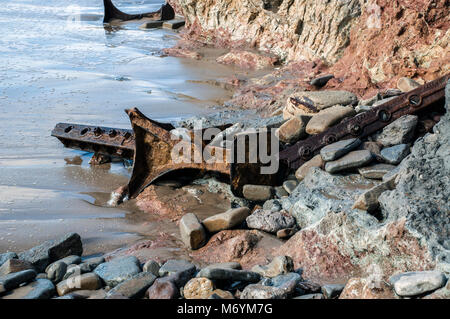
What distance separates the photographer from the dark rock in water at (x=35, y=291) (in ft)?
8.55

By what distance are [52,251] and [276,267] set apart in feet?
4.82

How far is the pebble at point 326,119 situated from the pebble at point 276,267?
4.93ft

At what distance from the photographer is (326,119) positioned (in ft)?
13.1

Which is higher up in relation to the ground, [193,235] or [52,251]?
[193,235]

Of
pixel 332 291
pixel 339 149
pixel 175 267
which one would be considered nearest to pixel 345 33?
pixel 339 149

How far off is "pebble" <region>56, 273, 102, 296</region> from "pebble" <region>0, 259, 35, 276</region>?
12.8 inches

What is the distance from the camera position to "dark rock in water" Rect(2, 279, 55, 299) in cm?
261

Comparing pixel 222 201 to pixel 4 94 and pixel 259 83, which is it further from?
pixel 4 94

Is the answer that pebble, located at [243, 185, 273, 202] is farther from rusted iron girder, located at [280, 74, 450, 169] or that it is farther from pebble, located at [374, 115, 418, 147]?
pebble, located at [374, 115, 418, 147]

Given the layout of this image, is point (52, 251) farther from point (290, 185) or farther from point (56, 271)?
point (290, 185)

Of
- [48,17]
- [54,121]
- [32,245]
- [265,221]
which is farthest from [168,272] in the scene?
[48,17]

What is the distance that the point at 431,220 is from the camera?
2568 mm

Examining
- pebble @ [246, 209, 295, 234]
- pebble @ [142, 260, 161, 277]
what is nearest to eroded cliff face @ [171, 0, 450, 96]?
pebble @ [246, 209, 295, 234]

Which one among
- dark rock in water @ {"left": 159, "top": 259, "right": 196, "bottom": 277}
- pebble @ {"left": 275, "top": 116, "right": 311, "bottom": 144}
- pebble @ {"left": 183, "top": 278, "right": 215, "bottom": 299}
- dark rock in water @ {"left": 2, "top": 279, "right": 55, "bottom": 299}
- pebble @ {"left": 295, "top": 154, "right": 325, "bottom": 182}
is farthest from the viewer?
pebble @ {"left": 275, "top": 116, "right": 311, "bottom": 144}
